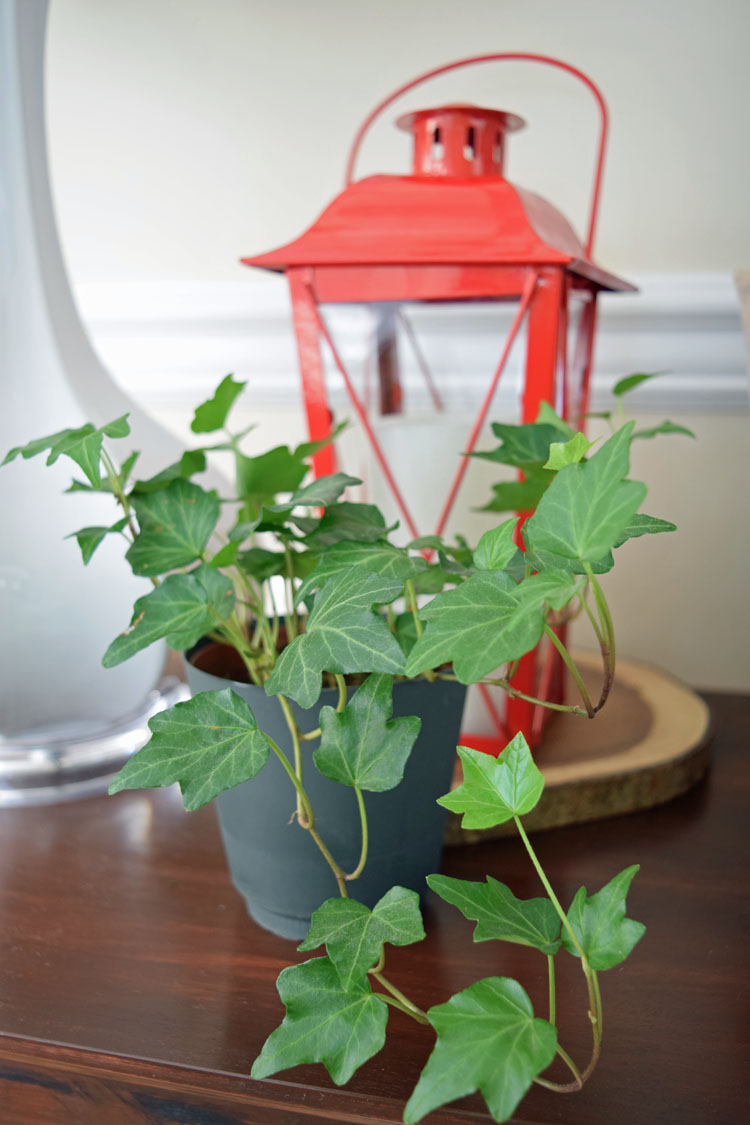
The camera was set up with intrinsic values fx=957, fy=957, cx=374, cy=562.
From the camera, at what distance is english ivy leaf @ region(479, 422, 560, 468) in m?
0.43

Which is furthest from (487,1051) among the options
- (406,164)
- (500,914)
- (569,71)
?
(406,164)

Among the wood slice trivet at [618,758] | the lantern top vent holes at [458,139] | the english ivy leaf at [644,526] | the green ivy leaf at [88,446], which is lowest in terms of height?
the wood slice trivet at [618,758]

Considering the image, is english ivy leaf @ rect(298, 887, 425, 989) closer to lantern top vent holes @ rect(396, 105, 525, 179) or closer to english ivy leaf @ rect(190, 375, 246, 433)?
english ivy leaf @ rect(190, 375, 246, 433)

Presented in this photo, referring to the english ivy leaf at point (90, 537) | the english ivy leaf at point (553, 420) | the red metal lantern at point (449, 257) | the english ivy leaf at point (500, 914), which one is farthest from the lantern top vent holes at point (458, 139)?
the english ivy leaf at point (500, 914)

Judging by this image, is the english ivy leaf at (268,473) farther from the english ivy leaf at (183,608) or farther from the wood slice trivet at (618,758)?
the wood slice trivet at (618,758)

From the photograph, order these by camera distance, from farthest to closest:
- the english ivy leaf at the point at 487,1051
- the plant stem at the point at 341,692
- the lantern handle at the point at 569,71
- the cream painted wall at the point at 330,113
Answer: the cream painted wall at the point at 330,113, the lantern handle at the point at 569,71, the plant stem at the point at 341,692, the english ivy leaf at the point at 487,1051

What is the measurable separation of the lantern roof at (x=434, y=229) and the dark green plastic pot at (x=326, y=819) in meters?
0.23

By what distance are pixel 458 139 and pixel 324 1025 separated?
0.46m

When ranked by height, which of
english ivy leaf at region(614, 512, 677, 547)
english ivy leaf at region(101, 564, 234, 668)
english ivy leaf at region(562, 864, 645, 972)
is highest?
english ivy leaf at region(614, 512, 677, 547)

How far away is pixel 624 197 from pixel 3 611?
578mm

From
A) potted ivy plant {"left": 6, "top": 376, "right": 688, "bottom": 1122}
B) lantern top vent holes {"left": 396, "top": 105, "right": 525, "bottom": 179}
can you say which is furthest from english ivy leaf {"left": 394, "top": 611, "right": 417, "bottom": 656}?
lantern top vent holes {"left": 396, "top": 105, "right": 525, "bottom": 179}

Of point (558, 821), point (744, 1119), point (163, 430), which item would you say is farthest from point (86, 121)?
point (744, 1119)

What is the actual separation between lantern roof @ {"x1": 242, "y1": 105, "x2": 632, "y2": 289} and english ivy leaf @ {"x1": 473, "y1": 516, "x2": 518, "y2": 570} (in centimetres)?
22

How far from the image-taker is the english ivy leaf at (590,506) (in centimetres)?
25
